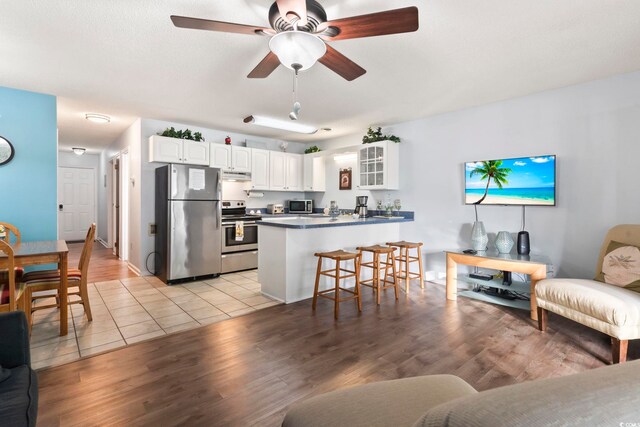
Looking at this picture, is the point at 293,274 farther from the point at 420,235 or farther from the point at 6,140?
the point at 6,140

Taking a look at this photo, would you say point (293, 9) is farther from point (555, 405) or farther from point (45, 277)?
point (45, 277)

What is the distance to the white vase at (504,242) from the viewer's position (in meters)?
3.58

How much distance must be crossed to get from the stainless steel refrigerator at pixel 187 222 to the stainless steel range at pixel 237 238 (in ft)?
0.47

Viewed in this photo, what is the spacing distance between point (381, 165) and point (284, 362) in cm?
346

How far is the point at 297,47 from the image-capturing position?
185 cm

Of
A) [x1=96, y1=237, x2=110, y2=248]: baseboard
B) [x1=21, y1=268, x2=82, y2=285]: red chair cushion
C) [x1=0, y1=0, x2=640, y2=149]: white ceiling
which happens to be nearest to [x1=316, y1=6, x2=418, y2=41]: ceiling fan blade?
[x1=0, y1=0, x2=640, y2=149]: white ceiling

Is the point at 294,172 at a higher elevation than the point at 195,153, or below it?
below

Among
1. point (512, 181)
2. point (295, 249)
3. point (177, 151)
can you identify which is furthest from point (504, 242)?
point (177, 151)

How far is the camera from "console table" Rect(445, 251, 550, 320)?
3.14 meters

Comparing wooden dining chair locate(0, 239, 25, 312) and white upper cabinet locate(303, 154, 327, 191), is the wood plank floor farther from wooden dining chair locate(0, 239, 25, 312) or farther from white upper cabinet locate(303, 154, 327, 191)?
white upper cabinet locate(303, 154, 327, 191)

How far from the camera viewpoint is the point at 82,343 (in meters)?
2.56

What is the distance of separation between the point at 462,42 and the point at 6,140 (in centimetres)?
469

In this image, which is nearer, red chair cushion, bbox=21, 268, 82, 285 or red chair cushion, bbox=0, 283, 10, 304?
red chair cushion, bbox=0, 283, 10, 304

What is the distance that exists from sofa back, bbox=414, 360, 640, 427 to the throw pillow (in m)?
Result: 2.87
